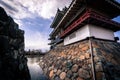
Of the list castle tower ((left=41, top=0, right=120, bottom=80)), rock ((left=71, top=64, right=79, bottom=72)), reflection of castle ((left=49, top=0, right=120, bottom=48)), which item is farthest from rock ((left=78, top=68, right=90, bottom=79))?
reflection of castle ((left=49, top=0, right=120, bottom=48))

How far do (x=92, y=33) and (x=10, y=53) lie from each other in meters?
7.07

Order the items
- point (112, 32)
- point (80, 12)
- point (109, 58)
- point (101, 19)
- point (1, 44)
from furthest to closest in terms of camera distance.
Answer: point (112, 32) < point (80, 12) < point (101, 19) < point (109, 58) < point (1, 44)

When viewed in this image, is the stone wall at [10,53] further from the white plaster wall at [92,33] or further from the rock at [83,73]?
the white plaster wall at [92,33]

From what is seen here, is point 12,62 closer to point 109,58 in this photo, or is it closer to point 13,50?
point 13,50

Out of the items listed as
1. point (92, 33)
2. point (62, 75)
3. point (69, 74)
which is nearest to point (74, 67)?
point (69, 74)

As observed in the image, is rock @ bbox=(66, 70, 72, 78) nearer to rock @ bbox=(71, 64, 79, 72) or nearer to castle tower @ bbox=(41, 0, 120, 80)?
castle tower @ bbox=(41, 0, 120, 80)

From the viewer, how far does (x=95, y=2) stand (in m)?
10.6

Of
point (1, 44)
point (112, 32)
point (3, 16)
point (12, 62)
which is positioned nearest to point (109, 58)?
point (112, 32)

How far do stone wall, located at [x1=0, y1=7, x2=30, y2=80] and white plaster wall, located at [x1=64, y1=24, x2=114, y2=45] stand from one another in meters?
5.79

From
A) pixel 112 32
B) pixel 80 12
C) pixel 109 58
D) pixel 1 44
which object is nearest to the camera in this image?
pixel 1 44

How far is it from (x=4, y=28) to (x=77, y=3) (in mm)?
6957

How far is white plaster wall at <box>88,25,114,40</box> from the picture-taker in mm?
10002

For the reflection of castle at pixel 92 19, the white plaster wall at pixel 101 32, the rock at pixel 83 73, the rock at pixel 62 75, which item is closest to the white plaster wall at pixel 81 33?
the reflection of castle at pixel 92 19

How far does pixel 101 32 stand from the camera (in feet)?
35.3
